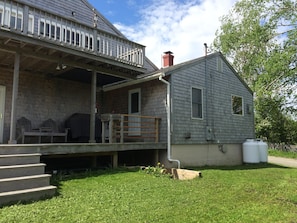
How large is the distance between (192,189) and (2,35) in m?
5.32

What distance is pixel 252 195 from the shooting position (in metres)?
5.25

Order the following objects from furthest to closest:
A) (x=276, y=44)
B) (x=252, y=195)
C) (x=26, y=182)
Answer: (x=276, y=44) < (x=252, y=195) < (x=26, y=182)

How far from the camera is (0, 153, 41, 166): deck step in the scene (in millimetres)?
4605

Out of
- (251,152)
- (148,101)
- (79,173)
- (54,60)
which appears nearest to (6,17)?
(54,60)

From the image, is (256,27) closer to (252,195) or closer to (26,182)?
(252,195)

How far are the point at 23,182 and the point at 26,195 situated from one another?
0.95 feet

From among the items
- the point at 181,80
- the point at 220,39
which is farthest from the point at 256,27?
the point at 181,80

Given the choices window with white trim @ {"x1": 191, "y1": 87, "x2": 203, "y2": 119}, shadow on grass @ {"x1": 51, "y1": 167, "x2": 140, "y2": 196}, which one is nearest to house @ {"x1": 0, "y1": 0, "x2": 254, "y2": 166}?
window with white trim @ {"x1": 191, "y1": 87, "x2": 203, "y2": 119}

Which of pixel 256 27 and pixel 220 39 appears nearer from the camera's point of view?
pixel 256 27

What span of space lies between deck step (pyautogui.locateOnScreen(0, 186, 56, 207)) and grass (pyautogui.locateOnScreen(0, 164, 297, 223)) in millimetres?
167

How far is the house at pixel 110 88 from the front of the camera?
6.63 m

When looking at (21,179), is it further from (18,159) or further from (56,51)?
(56,51)

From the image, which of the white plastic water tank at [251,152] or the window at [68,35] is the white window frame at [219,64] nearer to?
the white plastic water tank at [251,152]

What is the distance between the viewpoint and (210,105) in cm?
1026
